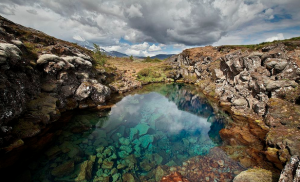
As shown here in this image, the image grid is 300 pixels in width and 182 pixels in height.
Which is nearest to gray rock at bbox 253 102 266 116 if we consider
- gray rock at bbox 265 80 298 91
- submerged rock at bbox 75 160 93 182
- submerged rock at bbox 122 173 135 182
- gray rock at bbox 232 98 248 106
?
gray rock at bbox 232 98 248 106

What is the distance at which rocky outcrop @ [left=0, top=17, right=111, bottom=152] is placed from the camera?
44.5 ft

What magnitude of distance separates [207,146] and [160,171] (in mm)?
8115

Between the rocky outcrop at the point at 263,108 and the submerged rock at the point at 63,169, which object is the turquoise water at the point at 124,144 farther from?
the rocky outcrop at the point at 263,108

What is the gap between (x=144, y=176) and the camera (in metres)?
12.2

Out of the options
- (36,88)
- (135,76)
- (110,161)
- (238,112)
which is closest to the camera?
(110,161)

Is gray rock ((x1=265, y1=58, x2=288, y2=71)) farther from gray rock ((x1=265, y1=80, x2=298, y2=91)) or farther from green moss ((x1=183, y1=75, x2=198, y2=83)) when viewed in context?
green moss ((x1=183, y1=75, x2=198, y2=83))

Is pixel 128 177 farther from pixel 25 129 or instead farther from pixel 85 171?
pixel 25 129

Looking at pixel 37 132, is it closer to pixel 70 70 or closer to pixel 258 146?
pixel 70 70

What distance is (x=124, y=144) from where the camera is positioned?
16.9 m

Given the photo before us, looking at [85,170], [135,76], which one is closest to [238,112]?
[85,170]

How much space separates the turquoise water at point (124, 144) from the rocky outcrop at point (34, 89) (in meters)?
3.35

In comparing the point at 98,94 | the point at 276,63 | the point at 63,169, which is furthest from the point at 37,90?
the point at 276,63

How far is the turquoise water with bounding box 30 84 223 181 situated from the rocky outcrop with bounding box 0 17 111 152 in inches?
132

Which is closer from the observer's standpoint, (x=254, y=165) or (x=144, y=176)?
(x=144, y=176)
